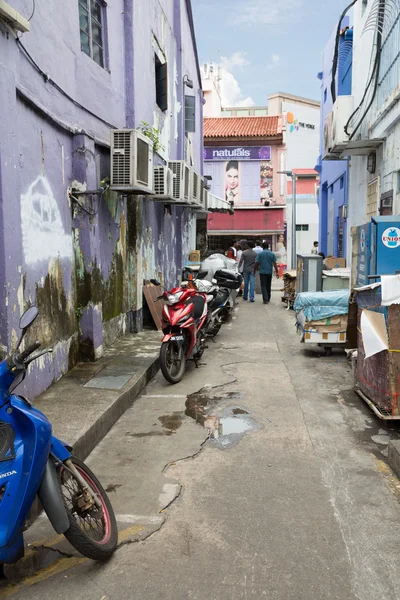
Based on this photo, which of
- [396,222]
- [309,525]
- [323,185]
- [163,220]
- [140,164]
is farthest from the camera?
[323,185]

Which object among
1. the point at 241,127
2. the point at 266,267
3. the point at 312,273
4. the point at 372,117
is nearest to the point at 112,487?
the point at 312,273

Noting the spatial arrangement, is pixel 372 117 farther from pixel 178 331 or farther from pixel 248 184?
pixel 248 184

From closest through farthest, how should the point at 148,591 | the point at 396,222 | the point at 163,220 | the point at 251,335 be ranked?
1. the point at 148,591
2. the point at 396,222
3. the point at 251,335
4. the point at 163,220

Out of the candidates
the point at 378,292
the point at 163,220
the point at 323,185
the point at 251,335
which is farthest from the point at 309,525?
the point at 323,185

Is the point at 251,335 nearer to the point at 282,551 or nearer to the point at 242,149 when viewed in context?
the point at 282,551

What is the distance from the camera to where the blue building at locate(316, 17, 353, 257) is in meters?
15.6

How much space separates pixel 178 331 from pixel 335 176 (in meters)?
13.5

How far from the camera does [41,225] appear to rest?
575cm

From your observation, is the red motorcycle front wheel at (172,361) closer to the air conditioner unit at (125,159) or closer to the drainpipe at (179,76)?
the air conditioner unit at (125,159)

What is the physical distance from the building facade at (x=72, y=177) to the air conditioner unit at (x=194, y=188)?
2474 mm

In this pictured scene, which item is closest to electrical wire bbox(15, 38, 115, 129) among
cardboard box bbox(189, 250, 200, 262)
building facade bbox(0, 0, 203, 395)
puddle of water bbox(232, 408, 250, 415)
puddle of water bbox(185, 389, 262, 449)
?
building facade bbox(0, 0, 203, 395)

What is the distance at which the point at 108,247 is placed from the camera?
8.43m

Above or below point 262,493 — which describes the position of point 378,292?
above

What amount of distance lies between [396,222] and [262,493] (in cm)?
459
